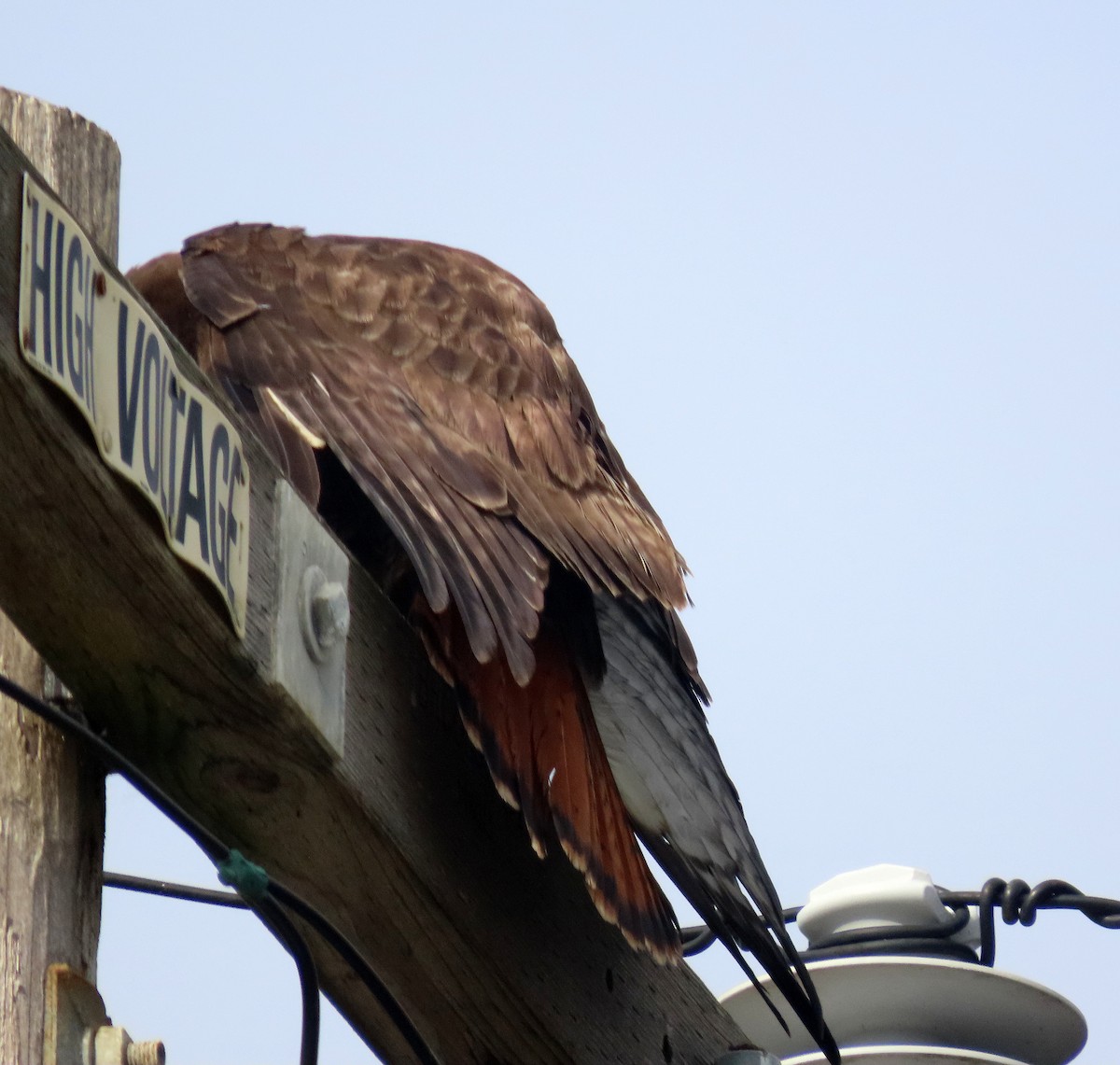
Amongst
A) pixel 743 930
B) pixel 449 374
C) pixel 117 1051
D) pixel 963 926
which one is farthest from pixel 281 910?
pixel 963 926

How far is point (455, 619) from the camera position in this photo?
201 centimetres

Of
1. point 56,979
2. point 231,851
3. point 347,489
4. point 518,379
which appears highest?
point 518,379

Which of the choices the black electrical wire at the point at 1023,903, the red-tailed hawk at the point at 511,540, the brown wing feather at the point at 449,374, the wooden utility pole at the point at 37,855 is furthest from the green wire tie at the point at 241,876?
the black electrical wire at the point at 1023,903

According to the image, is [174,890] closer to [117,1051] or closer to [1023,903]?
[117,1051]

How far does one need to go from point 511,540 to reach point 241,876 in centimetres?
57

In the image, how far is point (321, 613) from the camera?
1784 mm

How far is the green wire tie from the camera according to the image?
64.7 inches

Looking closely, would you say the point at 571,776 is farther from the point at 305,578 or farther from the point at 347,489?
the point at 347,489

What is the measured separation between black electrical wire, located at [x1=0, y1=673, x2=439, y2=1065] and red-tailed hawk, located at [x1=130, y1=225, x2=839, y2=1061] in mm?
223

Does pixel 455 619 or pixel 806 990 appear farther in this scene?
pixel 806 990

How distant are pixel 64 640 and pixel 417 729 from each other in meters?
0.46

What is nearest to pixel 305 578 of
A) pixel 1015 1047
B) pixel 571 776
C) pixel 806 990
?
pixel 571 776

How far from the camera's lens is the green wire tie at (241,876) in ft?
5.39

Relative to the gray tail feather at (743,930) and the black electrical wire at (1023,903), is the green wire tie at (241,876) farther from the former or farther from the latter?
the black electrical wire at (1023,903)
